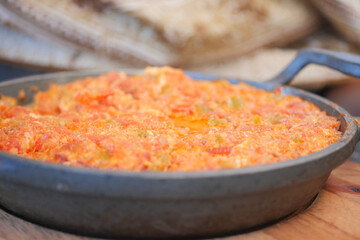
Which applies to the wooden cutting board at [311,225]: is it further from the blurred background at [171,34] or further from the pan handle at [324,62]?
the blurred background at [171,34]

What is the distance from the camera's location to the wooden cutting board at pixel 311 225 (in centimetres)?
89

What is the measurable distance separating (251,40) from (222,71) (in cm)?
24

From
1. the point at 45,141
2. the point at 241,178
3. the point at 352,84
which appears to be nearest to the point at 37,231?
the point at 45,141

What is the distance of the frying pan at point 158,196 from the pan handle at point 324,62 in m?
0.45

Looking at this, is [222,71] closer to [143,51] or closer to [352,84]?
[143,51]

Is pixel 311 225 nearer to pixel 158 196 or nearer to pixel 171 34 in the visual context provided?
pixel 158 196

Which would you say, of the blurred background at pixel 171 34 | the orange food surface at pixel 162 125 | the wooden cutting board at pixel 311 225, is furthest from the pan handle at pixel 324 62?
the blurred background at pixel 171 34

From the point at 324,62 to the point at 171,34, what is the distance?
911mm

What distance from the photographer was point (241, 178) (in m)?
0.75

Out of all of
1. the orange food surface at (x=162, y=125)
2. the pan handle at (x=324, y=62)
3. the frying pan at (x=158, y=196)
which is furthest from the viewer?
the pan handle at (x=324, y=62)

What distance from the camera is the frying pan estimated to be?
2.40 ft

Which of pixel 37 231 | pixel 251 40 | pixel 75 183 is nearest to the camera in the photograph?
pixel 75 183

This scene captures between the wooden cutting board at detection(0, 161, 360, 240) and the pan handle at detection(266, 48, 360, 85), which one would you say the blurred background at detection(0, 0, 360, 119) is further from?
the wooden cutting board at detection(0, 161, 360, 240)

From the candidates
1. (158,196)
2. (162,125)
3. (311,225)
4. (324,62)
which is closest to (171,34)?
(324,62)
